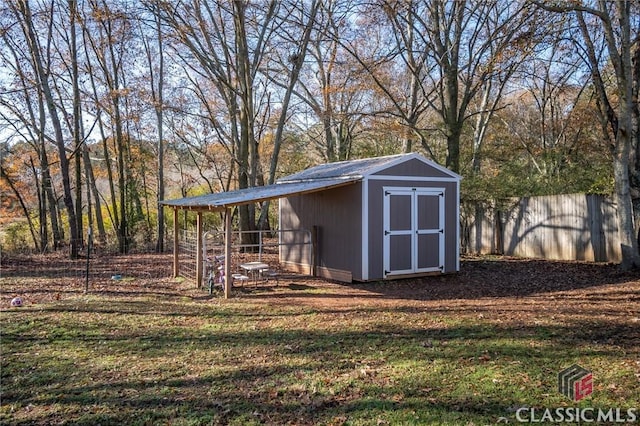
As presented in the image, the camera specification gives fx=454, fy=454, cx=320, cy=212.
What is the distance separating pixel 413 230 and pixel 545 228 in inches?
208

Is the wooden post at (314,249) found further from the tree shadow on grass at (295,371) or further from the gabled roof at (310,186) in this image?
the tree shadow on grass at (295,371)

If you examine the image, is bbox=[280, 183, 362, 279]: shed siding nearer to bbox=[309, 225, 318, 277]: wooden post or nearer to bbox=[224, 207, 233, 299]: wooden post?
bbox=[309, 225, 318, 277]: wooden post

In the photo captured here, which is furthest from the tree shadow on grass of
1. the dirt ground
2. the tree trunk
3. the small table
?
the tree trunk

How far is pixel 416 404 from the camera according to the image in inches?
138

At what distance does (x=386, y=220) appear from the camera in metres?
9.22

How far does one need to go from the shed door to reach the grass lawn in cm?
104

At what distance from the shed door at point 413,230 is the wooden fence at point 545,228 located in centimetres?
432

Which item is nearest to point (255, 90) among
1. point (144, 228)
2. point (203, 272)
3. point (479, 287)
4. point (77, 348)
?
point (144, 228)

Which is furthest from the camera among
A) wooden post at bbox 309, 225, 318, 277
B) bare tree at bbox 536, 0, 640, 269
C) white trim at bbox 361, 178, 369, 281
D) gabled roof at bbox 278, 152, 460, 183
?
wooden post at bbox 309, 225, 318, 277

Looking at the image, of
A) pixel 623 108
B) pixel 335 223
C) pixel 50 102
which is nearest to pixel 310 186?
pixel 335 223

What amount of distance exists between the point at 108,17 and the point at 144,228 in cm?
905

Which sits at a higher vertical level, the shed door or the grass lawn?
the shed door

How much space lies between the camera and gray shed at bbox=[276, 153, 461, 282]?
906 cm

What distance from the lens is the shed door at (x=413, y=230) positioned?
9.30 meters
